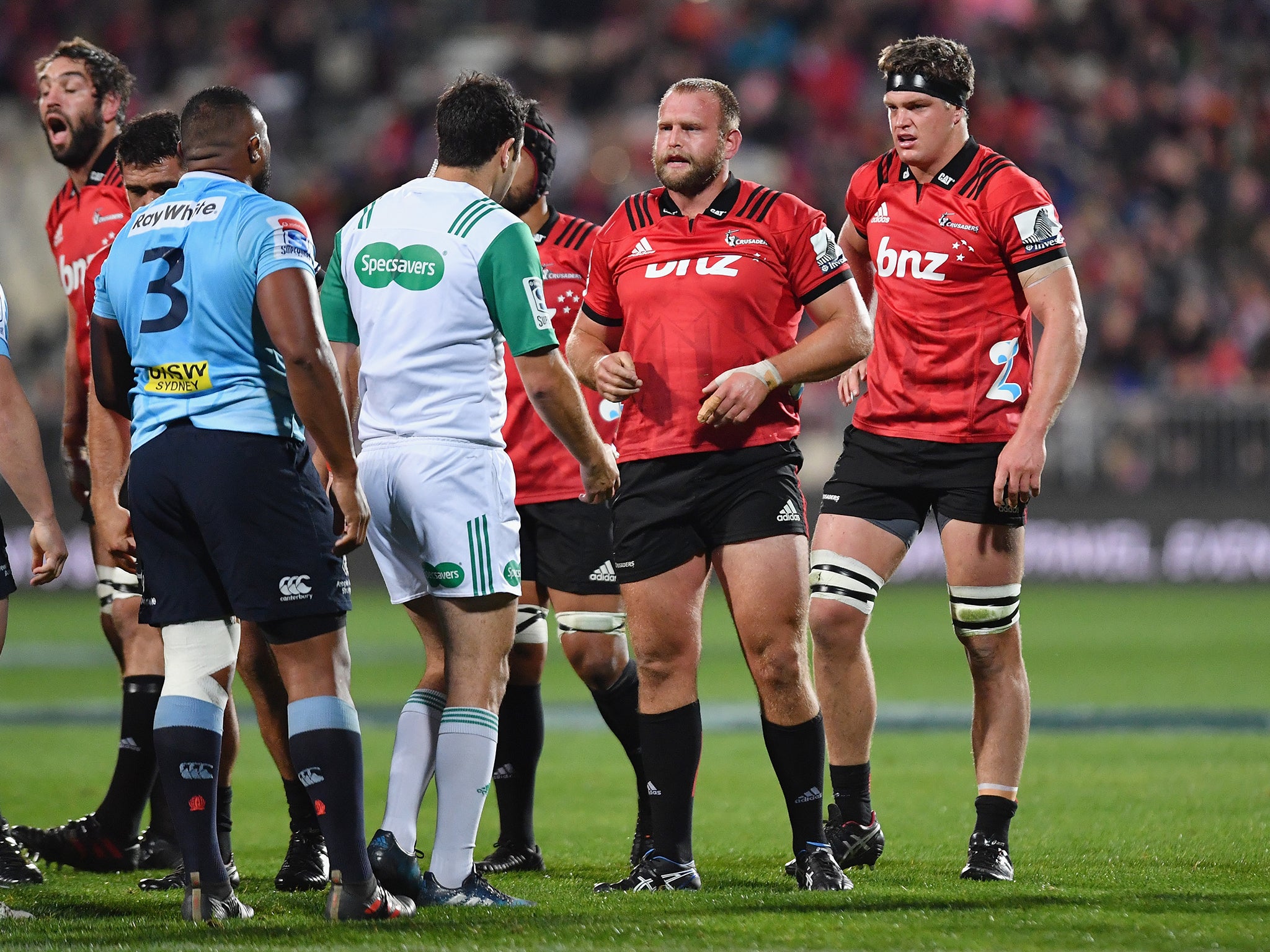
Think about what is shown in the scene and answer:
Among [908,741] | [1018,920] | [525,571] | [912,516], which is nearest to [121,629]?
[525,571]

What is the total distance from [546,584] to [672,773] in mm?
1267

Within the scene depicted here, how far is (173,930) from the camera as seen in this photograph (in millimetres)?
4582

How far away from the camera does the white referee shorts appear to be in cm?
493

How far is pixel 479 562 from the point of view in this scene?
493 cm

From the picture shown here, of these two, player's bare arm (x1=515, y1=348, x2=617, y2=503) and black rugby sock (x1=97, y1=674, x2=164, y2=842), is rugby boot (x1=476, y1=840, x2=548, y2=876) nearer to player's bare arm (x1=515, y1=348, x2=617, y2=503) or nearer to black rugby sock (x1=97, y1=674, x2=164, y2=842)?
black rugby sock (x1=97, y1=674, x2=164, y2=842)

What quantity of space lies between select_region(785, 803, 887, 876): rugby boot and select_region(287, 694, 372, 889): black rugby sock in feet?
5.68

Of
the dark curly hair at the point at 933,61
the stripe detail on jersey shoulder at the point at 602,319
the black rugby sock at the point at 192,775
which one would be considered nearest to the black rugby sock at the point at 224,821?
the black rugby sock at the point at 192,775

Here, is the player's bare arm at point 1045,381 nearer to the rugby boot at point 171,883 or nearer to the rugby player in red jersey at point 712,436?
the rugby player in red jersey at point 712,436

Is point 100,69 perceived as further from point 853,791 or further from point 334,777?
point 853,791

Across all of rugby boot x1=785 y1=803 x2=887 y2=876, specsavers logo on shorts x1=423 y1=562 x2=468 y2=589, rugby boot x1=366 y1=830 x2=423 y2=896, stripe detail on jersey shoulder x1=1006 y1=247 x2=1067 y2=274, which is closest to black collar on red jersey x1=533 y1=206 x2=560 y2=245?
stripe detail on jersey shoulder x1=1006 y1=247 x2=1067 y2=274

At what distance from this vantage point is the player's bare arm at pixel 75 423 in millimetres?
6277

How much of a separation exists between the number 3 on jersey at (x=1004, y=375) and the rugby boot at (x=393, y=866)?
2529mm

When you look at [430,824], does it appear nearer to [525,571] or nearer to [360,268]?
[525,571]

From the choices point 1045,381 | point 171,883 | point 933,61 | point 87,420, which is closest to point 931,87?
point 933,61
